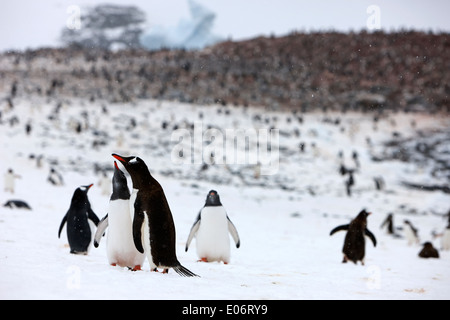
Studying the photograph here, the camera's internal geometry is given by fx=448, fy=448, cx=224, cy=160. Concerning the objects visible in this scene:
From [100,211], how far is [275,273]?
525 cm

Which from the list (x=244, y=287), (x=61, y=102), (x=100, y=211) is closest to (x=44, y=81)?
(x=61, y=102)

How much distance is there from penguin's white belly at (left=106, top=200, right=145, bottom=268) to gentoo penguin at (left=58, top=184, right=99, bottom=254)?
3.21 ft

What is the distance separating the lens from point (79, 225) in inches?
181

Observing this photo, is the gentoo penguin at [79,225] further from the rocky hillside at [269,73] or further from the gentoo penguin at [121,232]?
the rocky hillside at [269,73]

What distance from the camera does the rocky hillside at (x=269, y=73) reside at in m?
27.8

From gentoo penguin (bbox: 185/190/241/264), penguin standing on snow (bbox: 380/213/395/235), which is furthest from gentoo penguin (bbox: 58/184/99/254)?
penguin standing on snow (bbox: 380/213/395/235)

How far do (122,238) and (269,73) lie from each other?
31920 mm

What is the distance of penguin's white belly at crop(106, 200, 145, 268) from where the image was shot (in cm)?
369

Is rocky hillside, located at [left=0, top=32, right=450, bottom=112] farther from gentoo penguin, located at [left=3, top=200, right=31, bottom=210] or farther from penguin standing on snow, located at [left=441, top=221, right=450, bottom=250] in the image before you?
penguin standing on snow, located at [left=441, top=221, right=450, bottom=250]

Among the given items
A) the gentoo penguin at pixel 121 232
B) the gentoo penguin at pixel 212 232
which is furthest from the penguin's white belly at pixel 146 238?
the gentoo penguin at pixel 212 232

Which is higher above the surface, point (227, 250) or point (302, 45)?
point (302, 45)

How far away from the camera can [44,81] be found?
89.0ft

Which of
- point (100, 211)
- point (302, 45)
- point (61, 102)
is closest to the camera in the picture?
point (100, 211)

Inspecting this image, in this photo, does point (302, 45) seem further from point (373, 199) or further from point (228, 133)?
point (373, 199)
